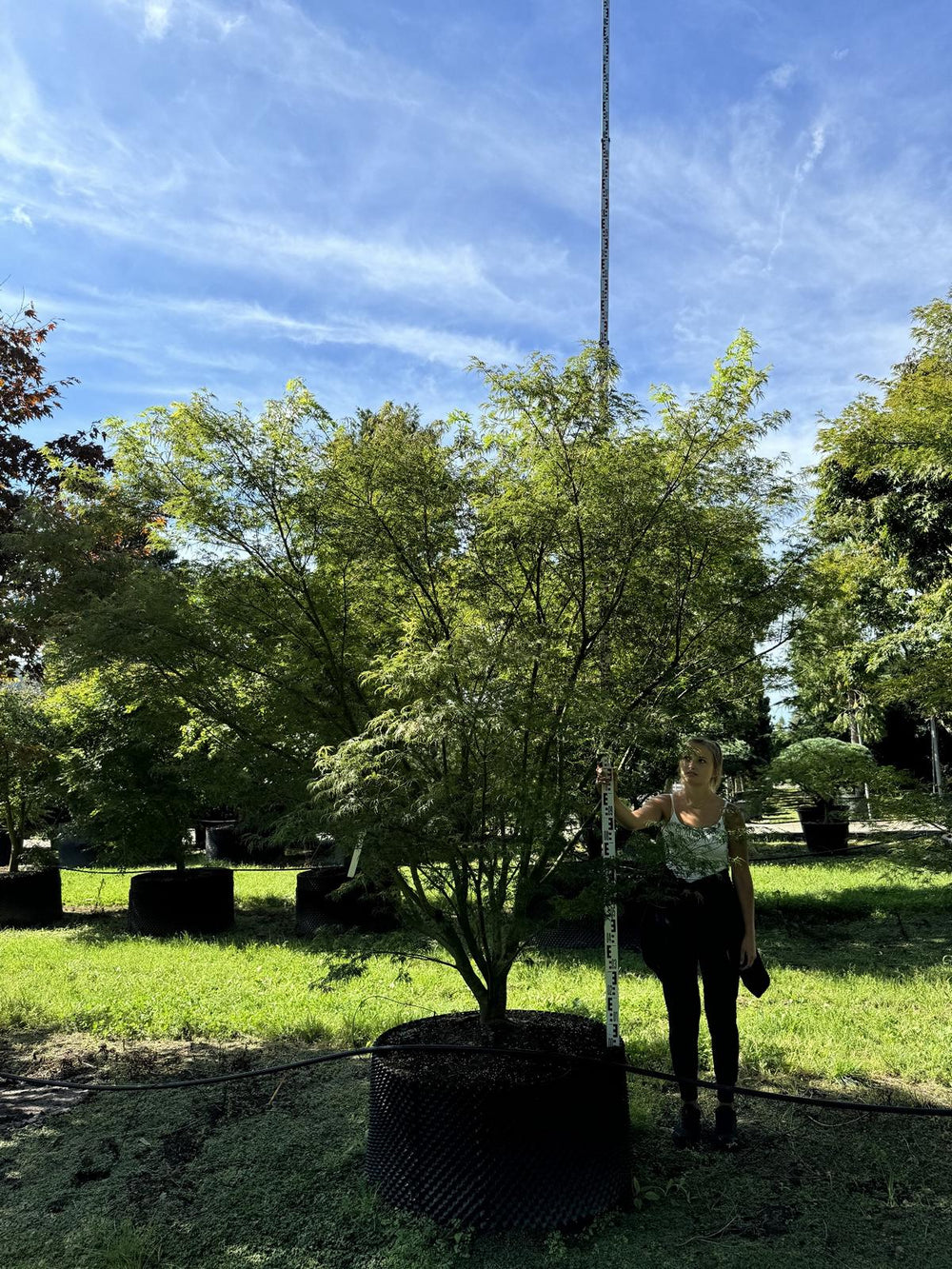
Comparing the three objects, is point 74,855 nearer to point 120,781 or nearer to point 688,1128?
point 120,781

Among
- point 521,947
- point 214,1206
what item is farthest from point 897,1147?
point 214,1206

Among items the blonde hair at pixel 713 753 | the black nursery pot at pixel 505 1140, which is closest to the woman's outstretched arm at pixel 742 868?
the blonde hair at pixel 713 753

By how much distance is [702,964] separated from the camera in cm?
344

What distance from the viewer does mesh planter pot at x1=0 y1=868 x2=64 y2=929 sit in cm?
916

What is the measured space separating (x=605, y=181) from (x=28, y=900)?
858 centimetres

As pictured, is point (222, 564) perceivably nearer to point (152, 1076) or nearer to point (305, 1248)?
point (152, 1076)

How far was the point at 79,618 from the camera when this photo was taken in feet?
14.6

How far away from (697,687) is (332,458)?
1.99m

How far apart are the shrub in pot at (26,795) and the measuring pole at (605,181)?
6.84 metres

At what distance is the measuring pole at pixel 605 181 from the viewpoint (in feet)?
13.6

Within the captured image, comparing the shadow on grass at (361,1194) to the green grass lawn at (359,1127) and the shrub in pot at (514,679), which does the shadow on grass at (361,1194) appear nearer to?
the green grass lawn at (359,1127)

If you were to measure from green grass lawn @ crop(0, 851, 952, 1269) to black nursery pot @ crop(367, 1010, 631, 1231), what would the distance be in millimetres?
81

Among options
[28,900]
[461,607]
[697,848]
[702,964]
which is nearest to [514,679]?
[461,607]

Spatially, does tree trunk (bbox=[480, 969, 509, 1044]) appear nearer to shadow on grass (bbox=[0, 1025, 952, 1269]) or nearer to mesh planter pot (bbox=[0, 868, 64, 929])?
shadow on grass (bbox=[0, 1025, 952, 1269])
